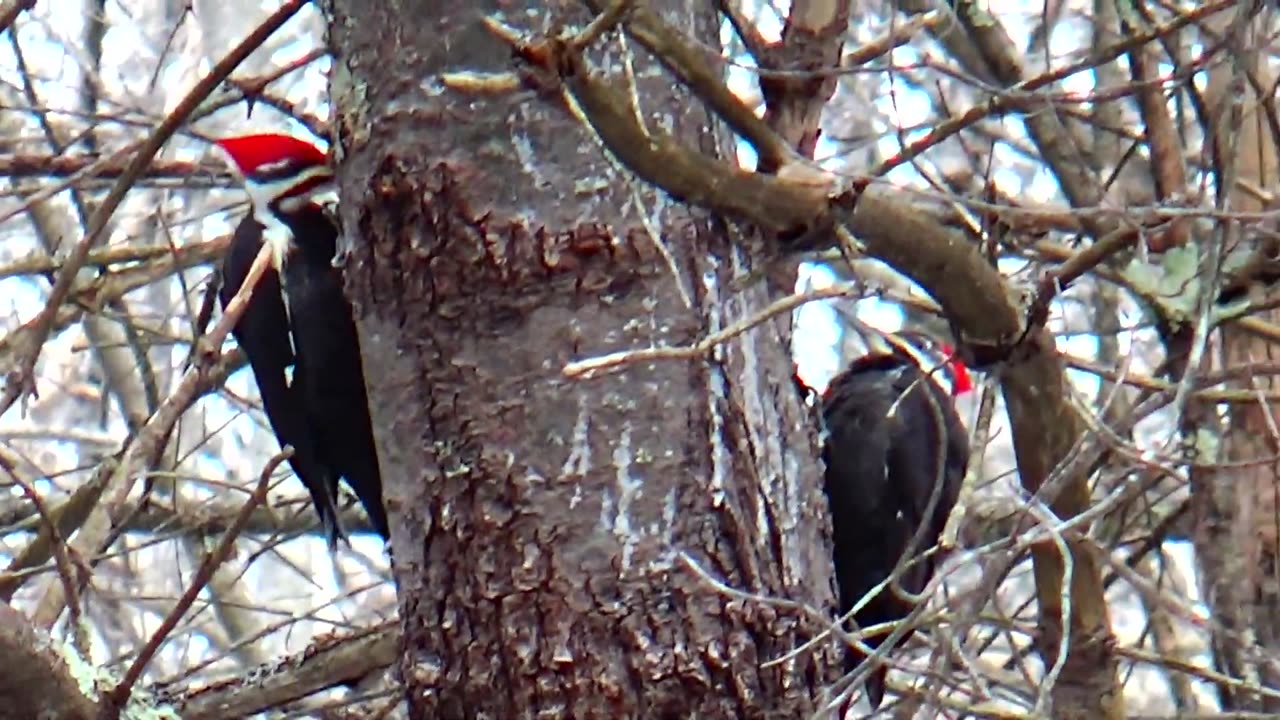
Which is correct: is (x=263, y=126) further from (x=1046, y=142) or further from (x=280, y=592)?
(x=1046, y=142)

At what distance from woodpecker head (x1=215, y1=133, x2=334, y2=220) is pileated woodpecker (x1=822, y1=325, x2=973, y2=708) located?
0.91m

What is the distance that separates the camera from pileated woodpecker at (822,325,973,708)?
2.99 metres

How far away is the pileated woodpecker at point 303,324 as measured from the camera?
106 inches

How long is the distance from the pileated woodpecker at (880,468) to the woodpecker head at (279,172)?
91cm

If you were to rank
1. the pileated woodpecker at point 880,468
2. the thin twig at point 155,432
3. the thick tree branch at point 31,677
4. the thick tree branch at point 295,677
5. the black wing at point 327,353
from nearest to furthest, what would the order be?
the thick tree branch at point 31,677 → the thin twig at point 155,432 → the thick tree branch at point 295,677 → the black wing at point 327,353 → the pileated woodpecker at point 880,468

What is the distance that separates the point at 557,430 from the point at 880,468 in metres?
1.18

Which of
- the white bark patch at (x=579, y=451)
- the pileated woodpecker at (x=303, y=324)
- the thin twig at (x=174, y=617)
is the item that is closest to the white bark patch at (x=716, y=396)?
the white bark patch at (x=579, y=451)

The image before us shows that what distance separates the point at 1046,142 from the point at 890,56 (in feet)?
4.19

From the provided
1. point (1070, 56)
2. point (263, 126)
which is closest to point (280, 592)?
point (263, 126)

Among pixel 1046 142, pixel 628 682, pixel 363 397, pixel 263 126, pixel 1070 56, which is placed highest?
pixel 263 126

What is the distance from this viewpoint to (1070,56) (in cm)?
379

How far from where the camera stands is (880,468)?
118 inches

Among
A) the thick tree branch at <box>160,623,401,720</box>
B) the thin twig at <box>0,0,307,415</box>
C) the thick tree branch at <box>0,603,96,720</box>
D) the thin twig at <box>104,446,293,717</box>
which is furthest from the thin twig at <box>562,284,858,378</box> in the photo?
the thick tree branch at <box>160,623,401,720</box>

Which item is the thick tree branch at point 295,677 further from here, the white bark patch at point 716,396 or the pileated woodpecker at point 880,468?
the pileated woodpecker at point 880,468
